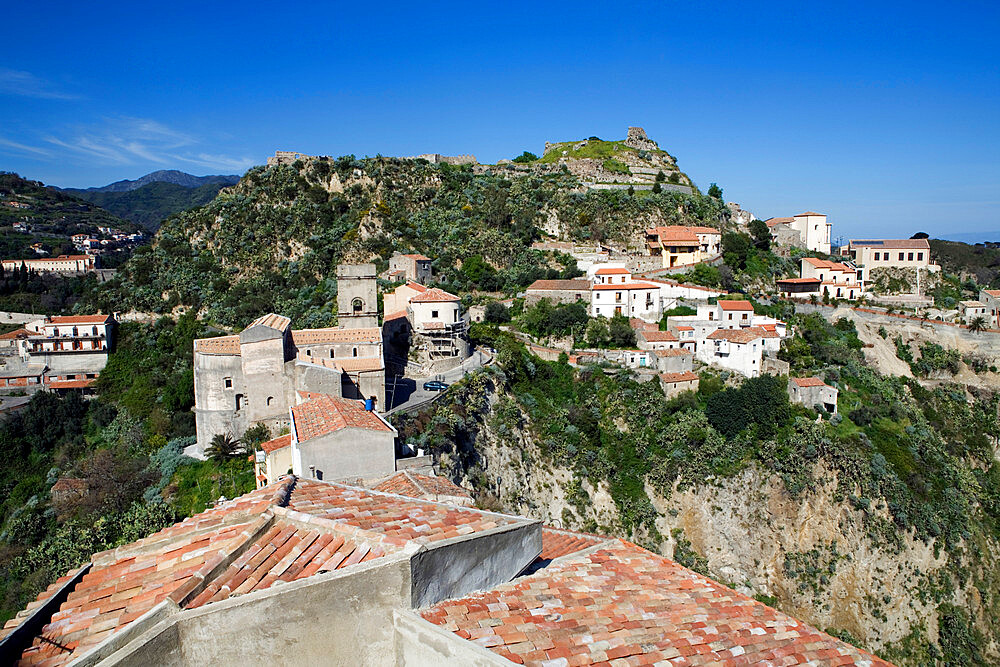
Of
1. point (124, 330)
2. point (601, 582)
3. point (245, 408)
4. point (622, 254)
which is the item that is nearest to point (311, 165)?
point (124, 330)

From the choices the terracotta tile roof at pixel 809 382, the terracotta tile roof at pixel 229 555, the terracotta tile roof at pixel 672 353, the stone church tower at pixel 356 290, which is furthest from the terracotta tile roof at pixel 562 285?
the terracotta tile roof at pixel 229 555

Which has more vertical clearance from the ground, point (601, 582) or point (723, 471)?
point (601, 582)

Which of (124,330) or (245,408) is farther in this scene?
(124,330)

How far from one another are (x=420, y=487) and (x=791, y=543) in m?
22.7

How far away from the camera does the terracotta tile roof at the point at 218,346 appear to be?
23.7 meters

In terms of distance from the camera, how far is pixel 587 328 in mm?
38906

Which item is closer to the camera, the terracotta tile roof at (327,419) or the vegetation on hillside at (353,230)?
the terracotta tile roof at (327,419)

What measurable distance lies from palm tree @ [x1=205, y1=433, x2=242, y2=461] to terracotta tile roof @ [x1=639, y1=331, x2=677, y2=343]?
2408cm

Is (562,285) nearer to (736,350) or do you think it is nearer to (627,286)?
(627,286)

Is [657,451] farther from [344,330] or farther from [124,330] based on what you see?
[124,330]

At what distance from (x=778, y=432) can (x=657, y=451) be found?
21.6 ft

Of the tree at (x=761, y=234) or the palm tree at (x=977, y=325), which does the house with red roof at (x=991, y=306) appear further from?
the tree at (x=761, y=234)

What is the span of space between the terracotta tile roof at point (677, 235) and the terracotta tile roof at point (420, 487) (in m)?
40.8

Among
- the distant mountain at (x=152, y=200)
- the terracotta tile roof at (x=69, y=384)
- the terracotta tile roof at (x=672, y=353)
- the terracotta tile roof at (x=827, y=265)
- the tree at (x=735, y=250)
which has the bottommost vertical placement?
the terracotta tile roof at (x=69, y=384)
